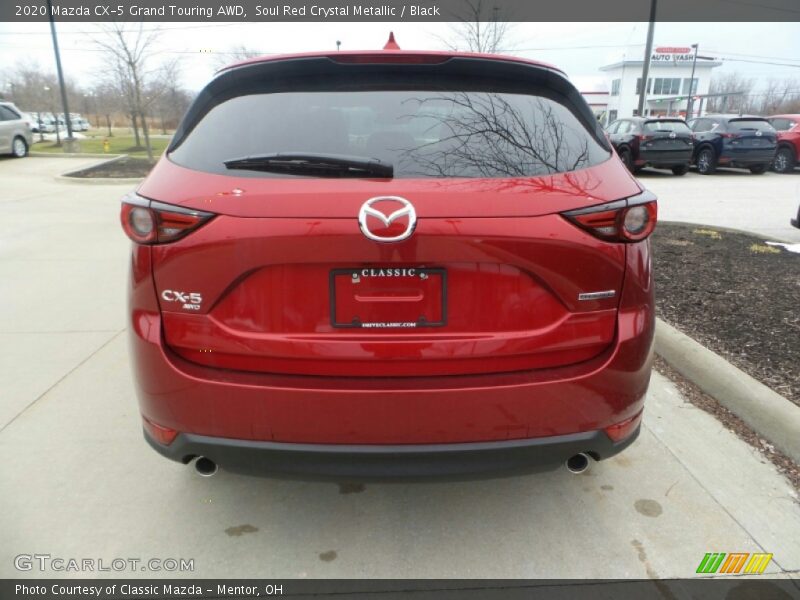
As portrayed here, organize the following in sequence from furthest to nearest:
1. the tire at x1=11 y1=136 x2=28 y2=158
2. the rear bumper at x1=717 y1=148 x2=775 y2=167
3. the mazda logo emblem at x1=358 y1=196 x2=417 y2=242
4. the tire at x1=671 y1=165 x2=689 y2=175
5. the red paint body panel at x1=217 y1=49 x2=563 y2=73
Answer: the tire at x1=11 y1=136 x2=28 y2=158 < the rear bumper at x1=717 y1=148 x2=775 y2=167 < the tire at x1=671 y1=165 x2=689 y2=175 < the red paint body panel at x1=217 y1=49 x2=563 y2=73 < the mazda logo emblem at x1=358 y1=196 x2=417 y2=242

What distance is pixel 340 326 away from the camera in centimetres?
175

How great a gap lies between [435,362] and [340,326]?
12.6 inches

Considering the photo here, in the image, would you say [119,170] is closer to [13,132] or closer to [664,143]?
[13,132]

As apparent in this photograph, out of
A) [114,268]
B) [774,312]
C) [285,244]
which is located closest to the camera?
[285,244]

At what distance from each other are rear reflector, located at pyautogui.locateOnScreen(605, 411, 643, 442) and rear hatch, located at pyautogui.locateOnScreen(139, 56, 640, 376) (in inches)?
12.5

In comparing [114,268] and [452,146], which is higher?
[452,146]

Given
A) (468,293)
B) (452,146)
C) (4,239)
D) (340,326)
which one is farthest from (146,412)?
(4,239)

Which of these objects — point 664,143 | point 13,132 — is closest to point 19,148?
point 13,132

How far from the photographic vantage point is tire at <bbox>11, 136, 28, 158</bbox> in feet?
62.5

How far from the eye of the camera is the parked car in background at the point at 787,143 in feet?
54.6

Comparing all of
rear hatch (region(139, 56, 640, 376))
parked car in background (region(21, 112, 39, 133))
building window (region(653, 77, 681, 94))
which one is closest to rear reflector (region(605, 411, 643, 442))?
rear hatch (region(139, 56, 640, 376))

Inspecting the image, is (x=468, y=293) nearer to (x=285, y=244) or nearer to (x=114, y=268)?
(x=285, y=244)

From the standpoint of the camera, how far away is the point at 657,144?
1489cm

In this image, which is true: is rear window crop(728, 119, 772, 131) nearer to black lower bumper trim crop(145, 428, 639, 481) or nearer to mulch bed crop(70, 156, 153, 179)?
mulch bed crop(70, 156, 153, 179)
